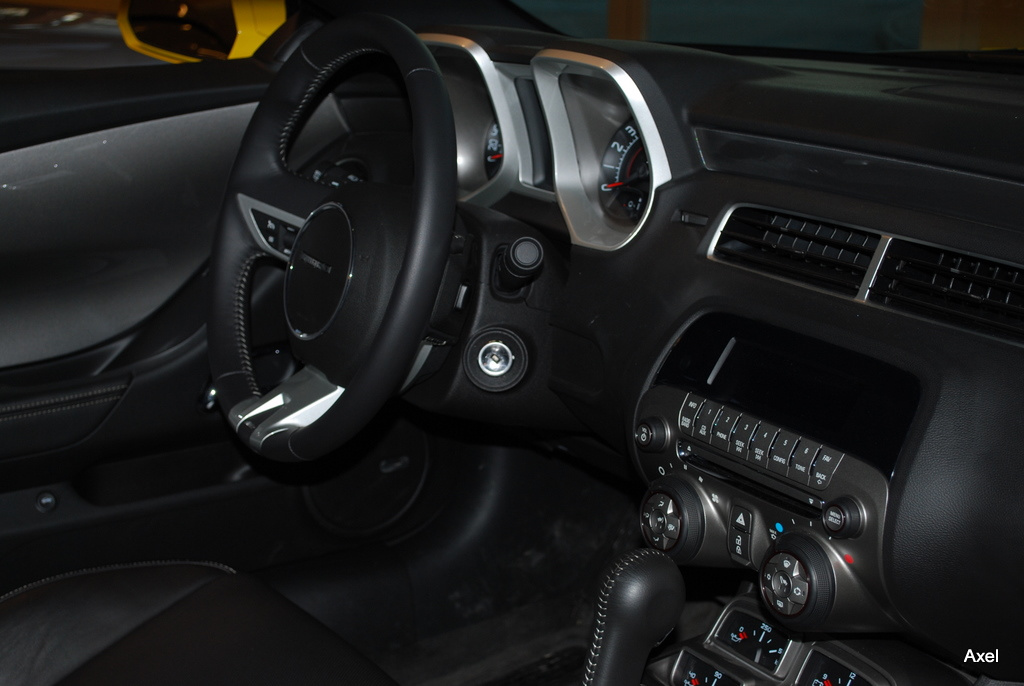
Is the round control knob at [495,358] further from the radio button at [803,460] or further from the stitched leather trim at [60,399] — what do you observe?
the stitched leather trim at [60,399]

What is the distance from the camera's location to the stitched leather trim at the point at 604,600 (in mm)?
1124

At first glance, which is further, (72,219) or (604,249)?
(72,219)

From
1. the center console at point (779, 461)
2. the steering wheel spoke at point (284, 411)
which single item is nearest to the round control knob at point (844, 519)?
the center console at point (779, 461)

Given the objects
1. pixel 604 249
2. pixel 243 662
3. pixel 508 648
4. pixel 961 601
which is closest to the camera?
pixel 961 601

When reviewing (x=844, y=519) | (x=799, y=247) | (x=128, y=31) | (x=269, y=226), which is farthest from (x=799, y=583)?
(x=128, y=31)

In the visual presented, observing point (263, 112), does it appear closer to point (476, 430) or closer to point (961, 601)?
point (476, 430)

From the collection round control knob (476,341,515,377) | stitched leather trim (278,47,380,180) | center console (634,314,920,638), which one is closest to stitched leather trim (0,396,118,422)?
stitched leather trim (278,47,380,180)

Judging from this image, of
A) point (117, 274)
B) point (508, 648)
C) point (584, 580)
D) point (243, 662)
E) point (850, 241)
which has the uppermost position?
point (850, 241)

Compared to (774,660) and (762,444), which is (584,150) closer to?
(762,444)

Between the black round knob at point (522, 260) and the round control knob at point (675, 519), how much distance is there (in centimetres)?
34

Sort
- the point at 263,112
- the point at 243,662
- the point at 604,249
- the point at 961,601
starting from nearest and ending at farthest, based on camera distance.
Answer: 1. the point at 961,601
2. the point at 243,662
3. the point at 604,249
4. the point at 263,112

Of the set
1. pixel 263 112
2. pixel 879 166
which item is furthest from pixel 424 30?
pixel 879 166

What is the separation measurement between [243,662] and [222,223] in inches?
26.5

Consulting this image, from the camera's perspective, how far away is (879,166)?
1183 millimetres
